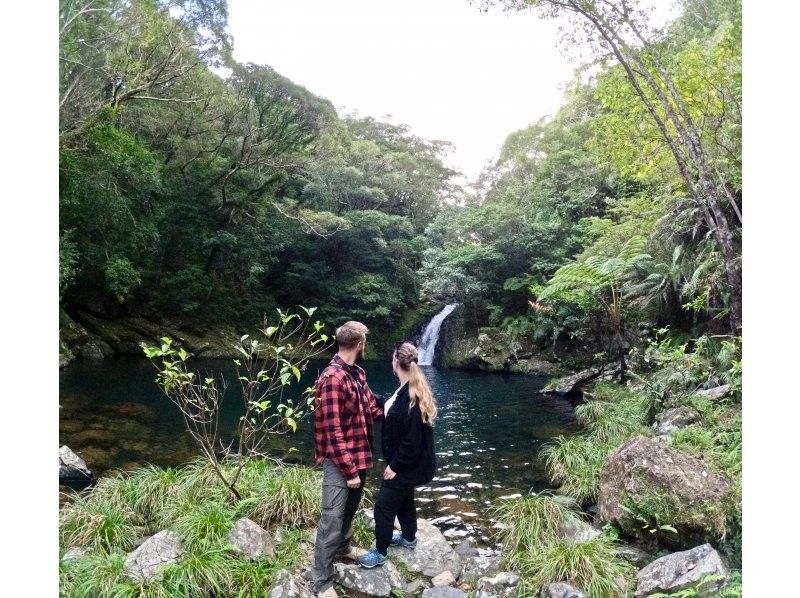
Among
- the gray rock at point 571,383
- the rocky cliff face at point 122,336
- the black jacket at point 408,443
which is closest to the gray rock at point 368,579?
the black jacket at point 408,443

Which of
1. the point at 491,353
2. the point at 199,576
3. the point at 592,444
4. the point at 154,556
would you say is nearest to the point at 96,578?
the point at 154,556

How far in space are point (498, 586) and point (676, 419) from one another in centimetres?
413

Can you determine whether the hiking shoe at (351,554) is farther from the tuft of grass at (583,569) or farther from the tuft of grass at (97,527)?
the tuft of grass at (97,527)

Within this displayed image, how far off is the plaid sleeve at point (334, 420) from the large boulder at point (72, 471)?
4553 mm

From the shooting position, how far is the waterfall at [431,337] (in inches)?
901

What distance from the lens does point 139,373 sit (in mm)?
15531

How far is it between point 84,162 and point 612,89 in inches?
517

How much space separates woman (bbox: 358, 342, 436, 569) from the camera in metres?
3.60

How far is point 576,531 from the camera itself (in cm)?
434

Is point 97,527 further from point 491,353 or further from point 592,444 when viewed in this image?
point 491,353

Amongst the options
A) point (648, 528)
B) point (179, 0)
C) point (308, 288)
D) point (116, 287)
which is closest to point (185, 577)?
point (648, 528)

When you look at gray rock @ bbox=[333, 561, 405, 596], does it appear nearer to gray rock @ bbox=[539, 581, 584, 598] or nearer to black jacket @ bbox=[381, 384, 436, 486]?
black jacket @ bbox=[381, 384, 436, 486]

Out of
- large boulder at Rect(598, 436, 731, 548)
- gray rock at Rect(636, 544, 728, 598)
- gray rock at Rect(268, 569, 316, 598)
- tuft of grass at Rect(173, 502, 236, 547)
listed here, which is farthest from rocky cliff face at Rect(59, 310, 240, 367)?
gray rock at Rect(636, 544, 728, 598)
